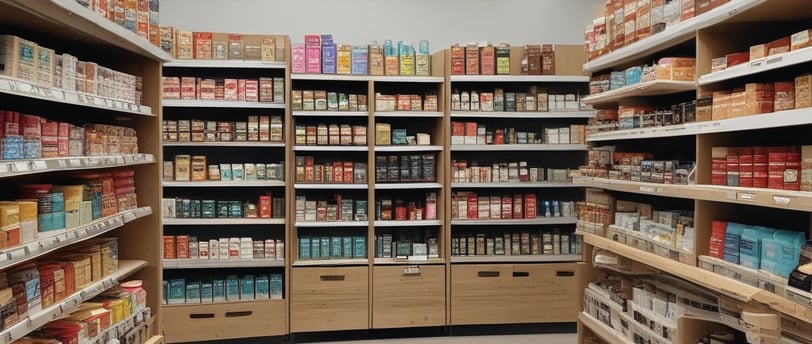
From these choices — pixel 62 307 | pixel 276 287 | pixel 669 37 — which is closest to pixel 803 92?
pixel 669 37

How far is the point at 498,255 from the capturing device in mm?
5758

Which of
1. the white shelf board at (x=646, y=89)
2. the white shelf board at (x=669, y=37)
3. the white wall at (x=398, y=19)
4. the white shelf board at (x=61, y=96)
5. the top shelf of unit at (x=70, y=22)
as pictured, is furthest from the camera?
the white wall at (x=398, y=19)

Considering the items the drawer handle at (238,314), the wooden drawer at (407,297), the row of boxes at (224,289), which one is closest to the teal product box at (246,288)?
the row of boxes at (224,289)

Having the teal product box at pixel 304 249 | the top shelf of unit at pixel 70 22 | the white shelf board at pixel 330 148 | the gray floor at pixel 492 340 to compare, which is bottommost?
the gray floor at pixel 492 340

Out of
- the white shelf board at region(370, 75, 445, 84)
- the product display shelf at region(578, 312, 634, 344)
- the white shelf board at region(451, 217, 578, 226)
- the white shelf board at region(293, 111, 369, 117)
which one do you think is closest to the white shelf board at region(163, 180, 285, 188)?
the white shelf board at region(293, 111, 369, 117)

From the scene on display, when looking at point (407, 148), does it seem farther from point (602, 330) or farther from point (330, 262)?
point (602, 330)

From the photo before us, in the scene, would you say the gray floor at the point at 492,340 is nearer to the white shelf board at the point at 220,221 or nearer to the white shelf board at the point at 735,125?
the white shelf board at the point at 220,221

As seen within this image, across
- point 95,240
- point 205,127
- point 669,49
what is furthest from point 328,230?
point 669,49

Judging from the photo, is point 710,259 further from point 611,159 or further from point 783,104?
point 611,159

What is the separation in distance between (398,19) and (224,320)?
3499 mm

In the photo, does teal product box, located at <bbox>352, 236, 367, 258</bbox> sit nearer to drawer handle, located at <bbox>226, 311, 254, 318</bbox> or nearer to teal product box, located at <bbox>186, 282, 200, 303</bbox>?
drawer handle, located at <bbox>226, 311, 254, 318</bbox>

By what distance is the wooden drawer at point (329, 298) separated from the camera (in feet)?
18.0

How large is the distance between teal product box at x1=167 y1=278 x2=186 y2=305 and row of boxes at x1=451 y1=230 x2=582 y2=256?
250cm

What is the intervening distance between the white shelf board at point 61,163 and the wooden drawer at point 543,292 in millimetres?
3574
